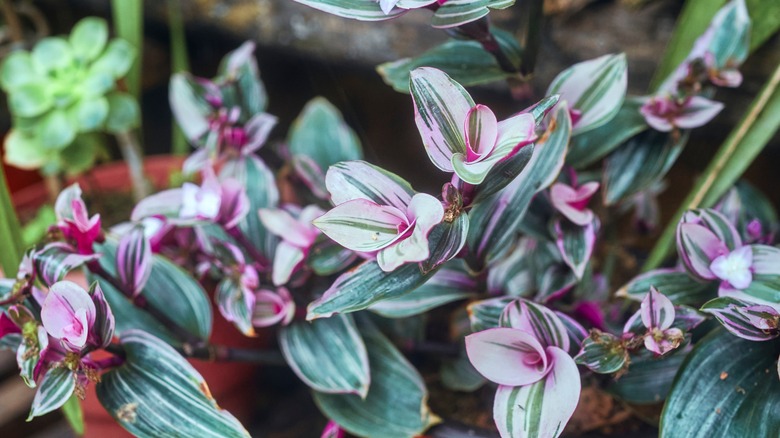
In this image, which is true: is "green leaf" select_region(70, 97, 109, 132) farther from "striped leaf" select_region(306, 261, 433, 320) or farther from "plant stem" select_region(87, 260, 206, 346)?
"striped leaf" select_region(306, 261, 433, 320)

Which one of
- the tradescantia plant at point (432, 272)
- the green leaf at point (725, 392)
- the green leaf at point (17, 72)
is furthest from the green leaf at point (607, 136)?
the green leaf at point (17, 72)

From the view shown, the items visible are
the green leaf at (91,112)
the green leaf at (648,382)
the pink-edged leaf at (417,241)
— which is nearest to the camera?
the pink-edged leaf at (417,241)

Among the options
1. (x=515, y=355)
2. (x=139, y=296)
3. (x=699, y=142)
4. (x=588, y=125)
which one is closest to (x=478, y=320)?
(x=515, y=355)

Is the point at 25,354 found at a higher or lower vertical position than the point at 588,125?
lower

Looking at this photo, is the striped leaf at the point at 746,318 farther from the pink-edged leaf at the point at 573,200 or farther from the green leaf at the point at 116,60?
the green leaf at the point at 116,60

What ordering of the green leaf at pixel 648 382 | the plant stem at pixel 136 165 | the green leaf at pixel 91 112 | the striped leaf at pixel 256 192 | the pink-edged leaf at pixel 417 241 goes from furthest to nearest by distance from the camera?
the plant stem at pixel 136 165 < the green leaf at pixel 91 112 < the striped leaf at pixel 256 192 < the green leaf at pixel 648 382 < the pink-edged leaf at pixel 417 241

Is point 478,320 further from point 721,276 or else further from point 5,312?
point 5,312

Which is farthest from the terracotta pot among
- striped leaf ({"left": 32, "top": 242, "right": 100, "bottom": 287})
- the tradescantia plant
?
striped leaf ({"left": 32, "top": 242, "right": 100, "bottom": 287})
